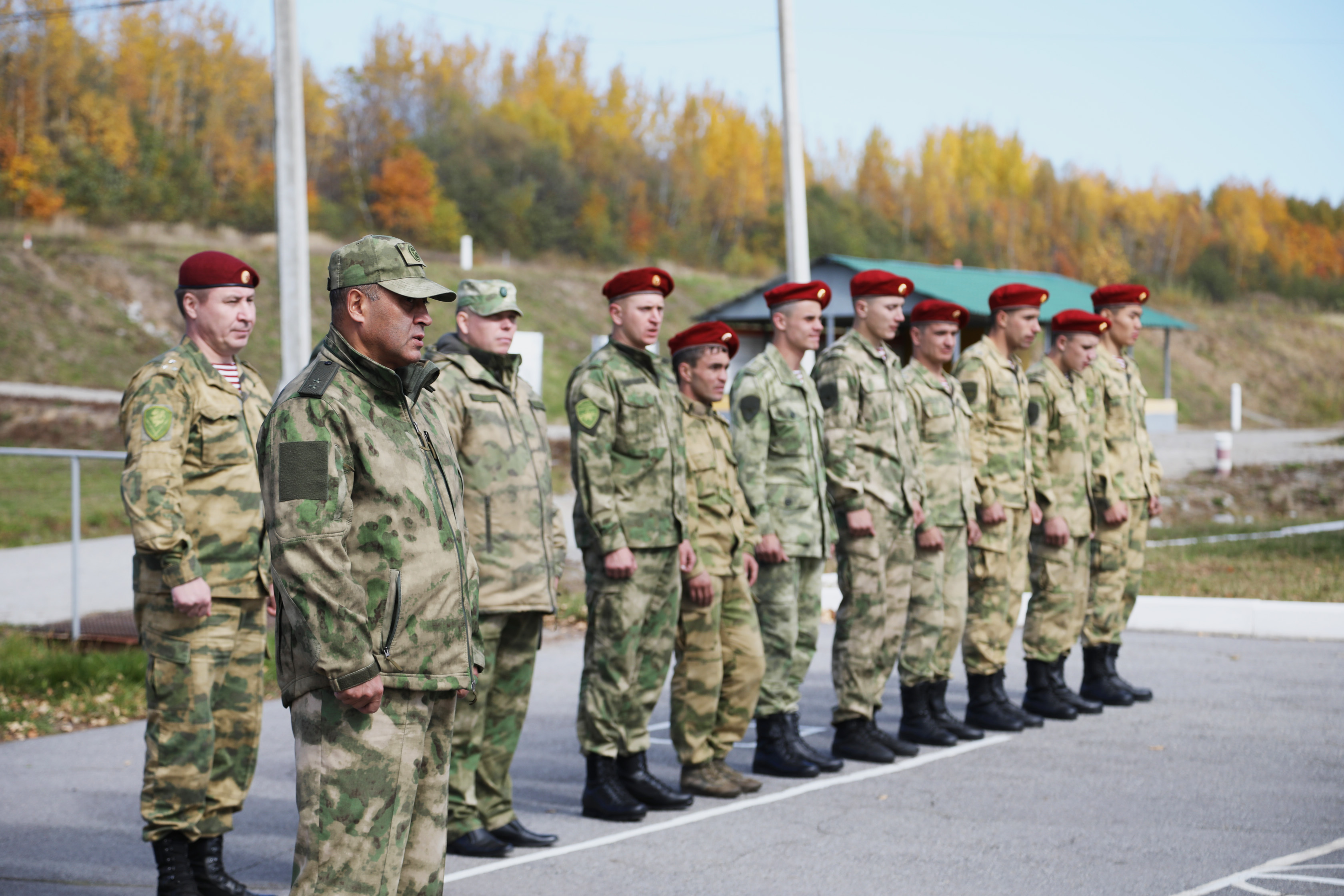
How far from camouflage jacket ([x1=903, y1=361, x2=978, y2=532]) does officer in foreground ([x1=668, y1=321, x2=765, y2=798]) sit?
1.28m

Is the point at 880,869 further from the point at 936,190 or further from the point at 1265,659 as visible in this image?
the point at 936,190

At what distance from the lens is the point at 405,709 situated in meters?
3.18

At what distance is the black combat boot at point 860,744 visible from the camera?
6.49 m

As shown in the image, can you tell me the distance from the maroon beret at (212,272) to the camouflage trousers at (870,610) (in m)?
3.12

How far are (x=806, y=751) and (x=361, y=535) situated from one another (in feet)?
12.1

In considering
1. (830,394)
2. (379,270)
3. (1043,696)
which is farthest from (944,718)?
(379,270)

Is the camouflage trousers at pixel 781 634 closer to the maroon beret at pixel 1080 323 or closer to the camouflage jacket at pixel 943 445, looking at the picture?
the camouflage jacket at pixel 943 445

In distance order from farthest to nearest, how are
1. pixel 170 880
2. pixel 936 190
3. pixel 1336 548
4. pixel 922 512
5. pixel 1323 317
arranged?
1. pixel 936 190
2. pixel 1323 317
3. pixel 1336 548
4. pixel 922 512
5. pixel 170 880

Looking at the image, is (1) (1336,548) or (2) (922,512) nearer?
(2) (922,512)

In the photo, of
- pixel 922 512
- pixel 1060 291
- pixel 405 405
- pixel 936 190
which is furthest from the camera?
pixel 936 190

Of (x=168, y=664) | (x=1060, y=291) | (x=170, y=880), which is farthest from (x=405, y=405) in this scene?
(x=1060, y=291)

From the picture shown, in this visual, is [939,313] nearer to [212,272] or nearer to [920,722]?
[920,722]

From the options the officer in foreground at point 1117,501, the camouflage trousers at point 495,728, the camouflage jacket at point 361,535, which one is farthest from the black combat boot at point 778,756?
the camouflage jacket at point 361,535

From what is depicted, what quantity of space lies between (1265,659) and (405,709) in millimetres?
7459
